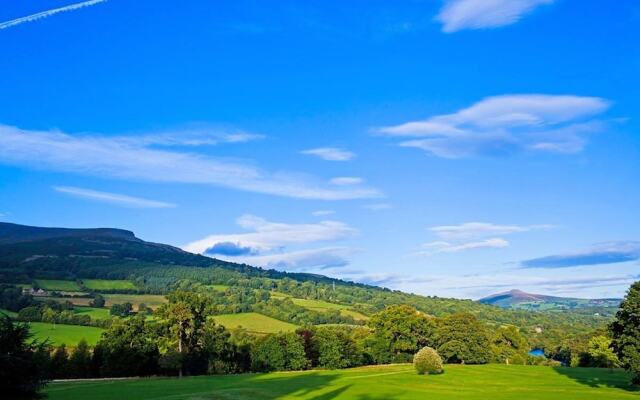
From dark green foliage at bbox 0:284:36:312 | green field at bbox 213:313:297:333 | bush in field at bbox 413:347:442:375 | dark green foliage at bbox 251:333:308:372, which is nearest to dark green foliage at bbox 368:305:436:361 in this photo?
dark green foliage at bbox 251:333:308:372

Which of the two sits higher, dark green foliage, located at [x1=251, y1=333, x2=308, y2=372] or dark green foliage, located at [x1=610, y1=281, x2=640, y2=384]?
dark green foliage, located at [x1=610, y1=281, x2=640, y2=384]

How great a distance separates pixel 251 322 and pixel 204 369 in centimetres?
6605

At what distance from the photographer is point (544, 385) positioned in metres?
63.3

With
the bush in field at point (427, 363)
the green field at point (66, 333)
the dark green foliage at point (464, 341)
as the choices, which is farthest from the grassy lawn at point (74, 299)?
the bush in field at point (427, 363)

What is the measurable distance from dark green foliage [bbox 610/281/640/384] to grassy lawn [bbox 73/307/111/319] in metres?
117

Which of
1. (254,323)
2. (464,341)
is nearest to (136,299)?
(254,323)

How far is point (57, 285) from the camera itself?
602 ft

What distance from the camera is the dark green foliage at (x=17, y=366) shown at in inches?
1458

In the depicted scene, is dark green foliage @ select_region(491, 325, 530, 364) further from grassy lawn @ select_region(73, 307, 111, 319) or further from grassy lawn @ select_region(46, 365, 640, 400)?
grassy lawn @ select_region(73, 307, 111, 319)

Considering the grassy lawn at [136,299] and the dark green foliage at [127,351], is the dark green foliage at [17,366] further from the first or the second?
the grassy lawn at [136,299]

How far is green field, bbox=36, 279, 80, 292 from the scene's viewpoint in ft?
584

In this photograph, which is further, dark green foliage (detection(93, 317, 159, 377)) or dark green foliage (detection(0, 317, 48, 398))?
dark green foliage (detection(93, 317, 159, 377))

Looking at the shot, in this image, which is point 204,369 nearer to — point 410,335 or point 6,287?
point 410,335

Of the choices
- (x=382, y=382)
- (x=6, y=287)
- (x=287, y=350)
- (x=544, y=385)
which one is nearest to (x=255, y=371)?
(x=287, y=350)
